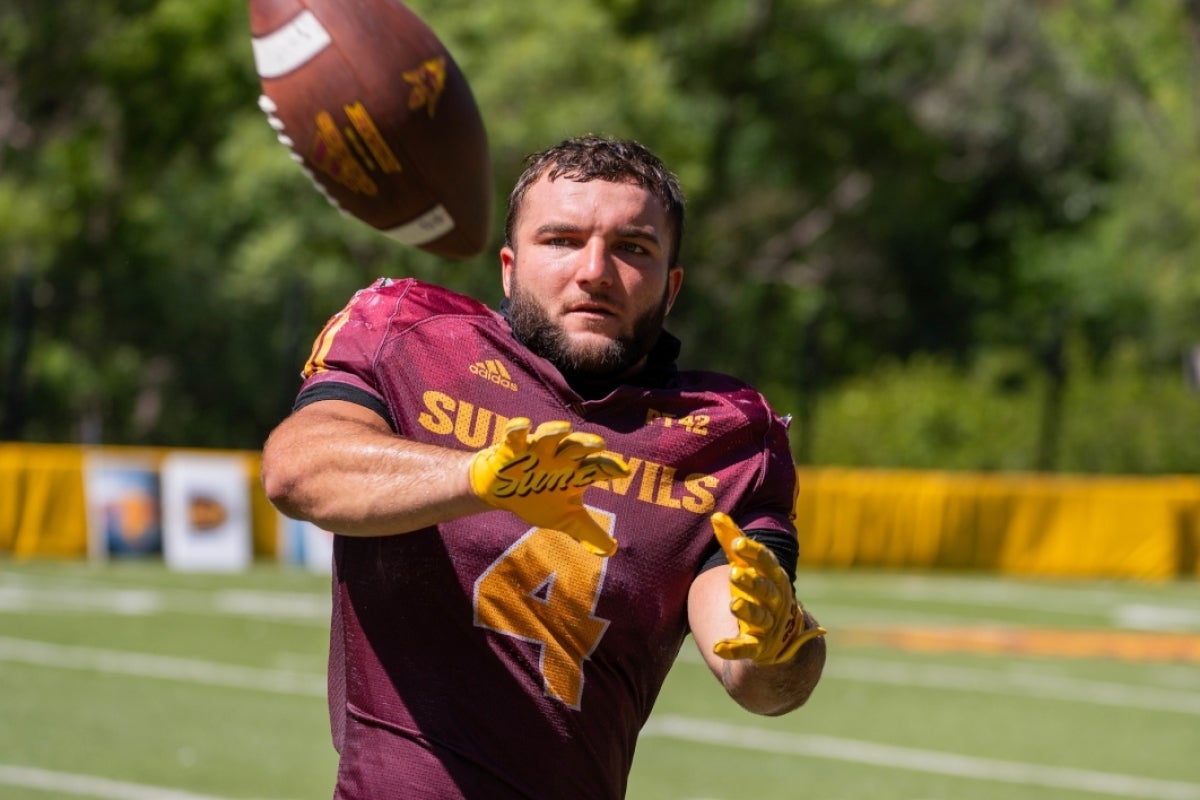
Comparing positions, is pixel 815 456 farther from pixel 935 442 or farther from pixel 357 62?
pixel 357 62

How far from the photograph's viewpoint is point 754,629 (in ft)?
7.61

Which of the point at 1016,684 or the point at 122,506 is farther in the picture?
the point at 122,506

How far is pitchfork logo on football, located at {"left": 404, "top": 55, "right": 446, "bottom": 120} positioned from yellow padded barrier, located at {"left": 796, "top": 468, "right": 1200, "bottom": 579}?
427 inches

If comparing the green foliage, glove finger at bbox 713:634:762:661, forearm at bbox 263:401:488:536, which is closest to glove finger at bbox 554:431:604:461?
forearm at bbox 263:401:488:536

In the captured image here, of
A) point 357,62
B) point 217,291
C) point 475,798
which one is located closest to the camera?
point 475,798

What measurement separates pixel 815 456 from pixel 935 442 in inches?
72.0

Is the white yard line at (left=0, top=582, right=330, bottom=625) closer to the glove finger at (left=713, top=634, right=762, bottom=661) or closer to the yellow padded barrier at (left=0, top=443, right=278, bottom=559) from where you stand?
the yellow padded barrier at (left=0, top=443, right=278, bottom=559)

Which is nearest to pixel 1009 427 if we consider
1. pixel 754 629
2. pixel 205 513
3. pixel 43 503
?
pixel 205 513

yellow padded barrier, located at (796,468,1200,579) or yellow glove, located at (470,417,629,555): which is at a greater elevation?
yellow glove, located at (470,417,629,555)

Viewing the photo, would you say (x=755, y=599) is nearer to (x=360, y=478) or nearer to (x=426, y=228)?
(x=360, y=478)

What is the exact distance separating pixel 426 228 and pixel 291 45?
0.52m

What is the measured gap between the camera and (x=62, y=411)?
1747cm

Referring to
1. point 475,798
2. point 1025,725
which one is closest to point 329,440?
point 475,798

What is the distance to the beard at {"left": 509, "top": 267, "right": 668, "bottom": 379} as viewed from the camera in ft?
8.63
